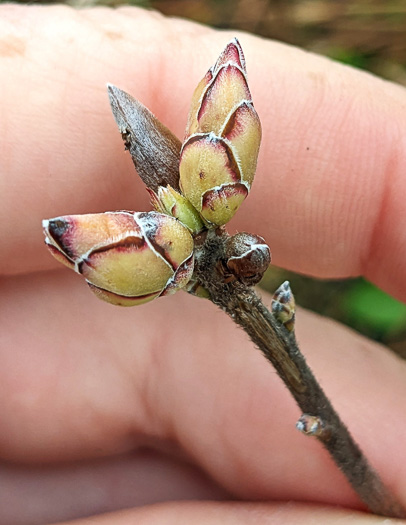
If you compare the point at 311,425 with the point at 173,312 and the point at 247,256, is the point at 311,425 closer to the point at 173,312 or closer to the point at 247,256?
the point at 247,256

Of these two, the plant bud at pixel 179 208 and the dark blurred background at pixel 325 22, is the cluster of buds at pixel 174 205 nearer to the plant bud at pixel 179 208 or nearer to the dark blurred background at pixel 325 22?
the plant bud at pixel 179 208

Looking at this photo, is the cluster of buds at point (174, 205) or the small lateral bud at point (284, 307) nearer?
the cluster of buds at point (174, 205)

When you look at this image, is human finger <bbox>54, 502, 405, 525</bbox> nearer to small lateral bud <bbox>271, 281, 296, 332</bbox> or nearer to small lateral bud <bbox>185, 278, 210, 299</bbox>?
small lateral bud <bbox>271, 281, 296, 332</bbox>

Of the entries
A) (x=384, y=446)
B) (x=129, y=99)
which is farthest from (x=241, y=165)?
(x=384, y=446)

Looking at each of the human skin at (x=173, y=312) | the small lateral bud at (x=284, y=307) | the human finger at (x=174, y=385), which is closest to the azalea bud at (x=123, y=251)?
the small lateral bud at (x=284, y=307)

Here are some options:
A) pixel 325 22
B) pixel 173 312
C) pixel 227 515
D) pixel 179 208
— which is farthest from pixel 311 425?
pixel 325 22

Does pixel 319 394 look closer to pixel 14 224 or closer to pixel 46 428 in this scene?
pixel 14 224
